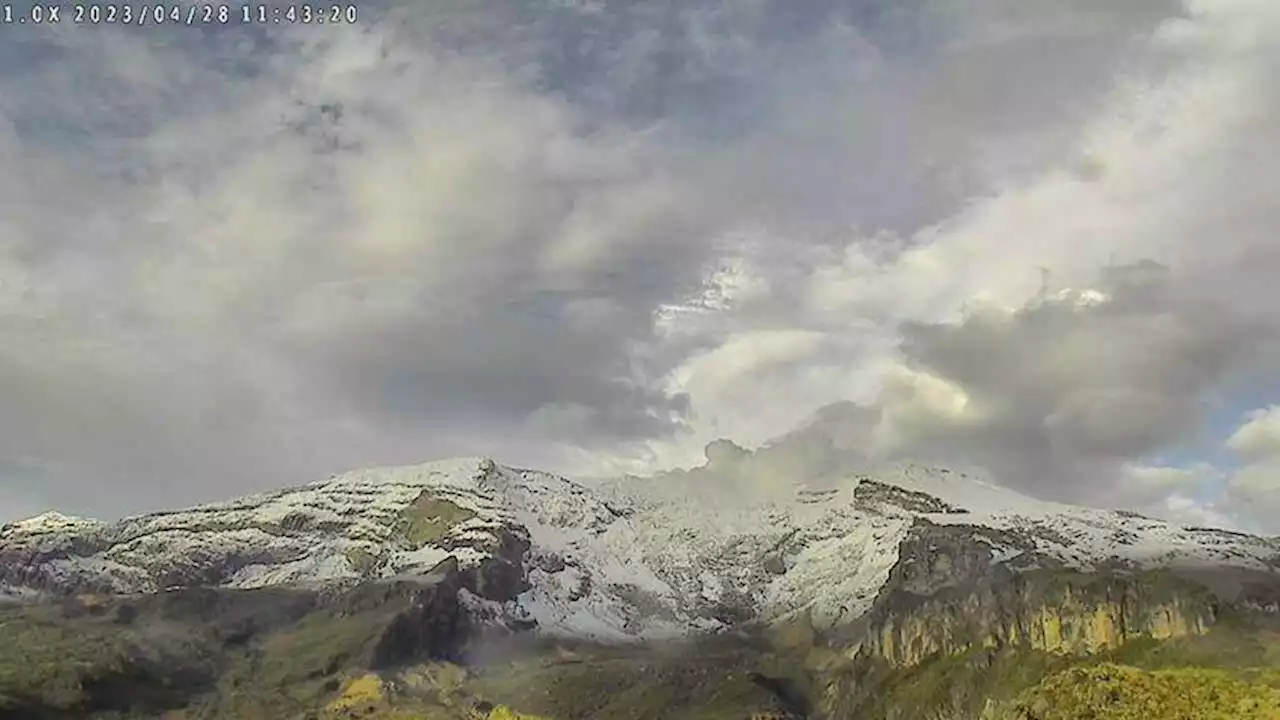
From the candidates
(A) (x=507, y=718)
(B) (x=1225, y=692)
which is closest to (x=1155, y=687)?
(B) (x=1225, y=692)

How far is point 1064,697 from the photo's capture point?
137 metres

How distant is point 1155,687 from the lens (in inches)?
5438

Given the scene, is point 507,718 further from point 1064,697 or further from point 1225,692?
point 1225,692

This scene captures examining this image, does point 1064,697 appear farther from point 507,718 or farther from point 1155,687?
point 507,718

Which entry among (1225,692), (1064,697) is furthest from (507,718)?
(1225,692)

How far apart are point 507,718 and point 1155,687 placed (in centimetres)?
10230

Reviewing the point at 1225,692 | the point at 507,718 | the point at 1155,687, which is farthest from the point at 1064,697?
the point at 507,718

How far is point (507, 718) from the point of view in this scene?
198000 mm

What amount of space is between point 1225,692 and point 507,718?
108m

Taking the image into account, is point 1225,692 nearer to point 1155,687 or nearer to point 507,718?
point 1155,687

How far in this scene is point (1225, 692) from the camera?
14188cm

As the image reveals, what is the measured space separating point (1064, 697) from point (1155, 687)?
1067 cm

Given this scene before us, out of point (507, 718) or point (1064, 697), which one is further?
point (507, 718)

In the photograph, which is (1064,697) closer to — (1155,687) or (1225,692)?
(1155,687)
